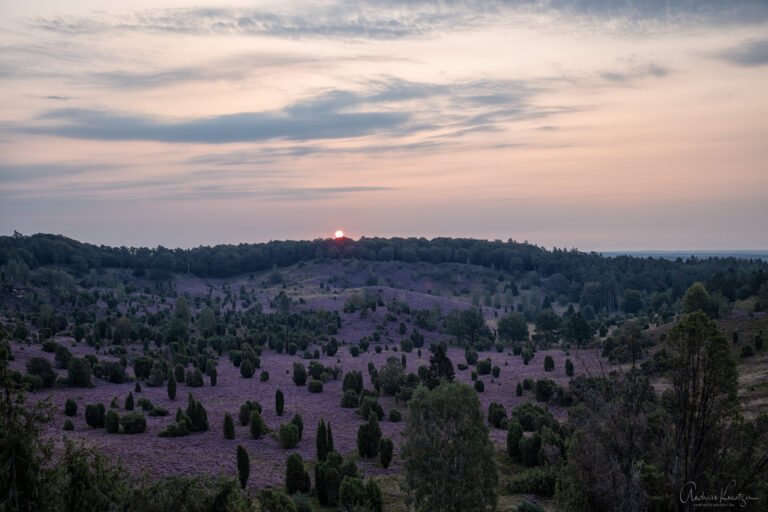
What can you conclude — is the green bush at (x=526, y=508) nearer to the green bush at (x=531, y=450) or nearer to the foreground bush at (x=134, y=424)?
the green bush at (x=531, y=450)

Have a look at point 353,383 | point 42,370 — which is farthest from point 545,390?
point 42,370

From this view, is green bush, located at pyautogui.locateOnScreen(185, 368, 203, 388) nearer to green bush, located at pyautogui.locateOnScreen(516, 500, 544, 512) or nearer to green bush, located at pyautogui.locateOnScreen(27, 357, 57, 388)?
green bush, located at pyautogui.locateOnScreen(27, 357, 57, 388)

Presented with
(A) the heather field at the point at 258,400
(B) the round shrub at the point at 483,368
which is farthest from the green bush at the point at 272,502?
(B) the round shrub at the point at 483,368

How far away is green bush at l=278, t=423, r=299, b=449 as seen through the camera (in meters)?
44.4

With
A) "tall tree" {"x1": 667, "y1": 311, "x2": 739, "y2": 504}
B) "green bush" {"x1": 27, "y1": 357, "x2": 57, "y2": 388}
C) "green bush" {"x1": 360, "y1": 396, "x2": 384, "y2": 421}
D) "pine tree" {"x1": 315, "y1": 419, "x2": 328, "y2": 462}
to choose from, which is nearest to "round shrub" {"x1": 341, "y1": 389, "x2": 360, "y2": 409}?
"green bush" {"x1": 360, "y1": 396, "x2": 384, "y2": 421}

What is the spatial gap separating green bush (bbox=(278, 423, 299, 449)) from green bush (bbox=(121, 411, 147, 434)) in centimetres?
1096

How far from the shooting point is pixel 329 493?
1342 inches

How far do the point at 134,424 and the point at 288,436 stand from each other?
12.1 m

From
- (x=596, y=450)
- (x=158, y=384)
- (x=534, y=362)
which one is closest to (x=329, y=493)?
(x=596, y=450)

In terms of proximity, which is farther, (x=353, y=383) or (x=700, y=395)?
(x=353, y=383)

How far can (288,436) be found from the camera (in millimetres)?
44438

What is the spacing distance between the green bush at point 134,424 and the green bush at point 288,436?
36.0ft

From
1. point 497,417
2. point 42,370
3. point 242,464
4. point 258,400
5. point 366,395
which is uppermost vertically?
point 42,370

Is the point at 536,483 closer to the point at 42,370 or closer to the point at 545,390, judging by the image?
the point at 545,390
